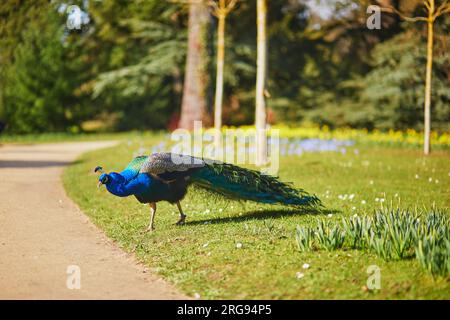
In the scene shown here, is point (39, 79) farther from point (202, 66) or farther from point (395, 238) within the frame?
point (395, 238)

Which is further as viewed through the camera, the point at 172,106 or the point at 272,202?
the point at 172,106

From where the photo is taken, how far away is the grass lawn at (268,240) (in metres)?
5.13

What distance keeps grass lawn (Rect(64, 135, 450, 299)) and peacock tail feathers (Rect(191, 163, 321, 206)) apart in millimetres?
278

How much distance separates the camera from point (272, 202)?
7555 millimetres

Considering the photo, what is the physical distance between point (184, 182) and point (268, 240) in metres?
1.36

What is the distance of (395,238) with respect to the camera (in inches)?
225

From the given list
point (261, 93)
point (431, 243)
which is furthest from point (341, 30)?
point (431, 243)

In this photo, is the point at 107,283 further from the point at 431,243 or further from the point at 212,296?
the point at 431,243

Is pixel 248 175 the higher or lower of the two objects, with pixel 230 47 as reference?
lower

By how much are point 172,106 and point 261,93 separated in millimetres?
16893

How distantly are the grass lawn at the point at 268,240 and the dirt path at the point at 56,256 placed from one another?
223 millimetres

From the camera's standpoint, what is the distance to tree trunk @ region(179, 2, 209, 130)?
22.0 metres
